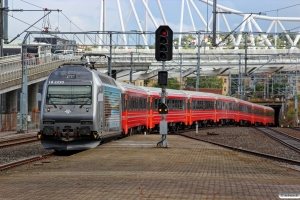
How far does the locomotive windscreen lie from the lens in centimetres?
2448

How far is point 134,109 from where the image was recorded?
35875 millimetres

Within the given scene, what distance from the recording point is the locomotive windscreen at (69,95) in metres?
Answer: 24.5

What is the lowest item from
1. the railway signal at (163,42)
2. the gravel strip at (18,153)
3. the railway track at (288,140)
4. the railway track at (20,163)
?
the railway track at (288,140)

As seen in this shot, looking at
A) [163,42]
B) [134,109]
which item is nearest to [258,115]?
[134,109]

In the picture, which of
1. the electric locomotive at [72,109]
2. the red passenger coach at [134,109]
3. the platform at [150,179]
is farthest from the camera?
the red passenger coach at [134,109]

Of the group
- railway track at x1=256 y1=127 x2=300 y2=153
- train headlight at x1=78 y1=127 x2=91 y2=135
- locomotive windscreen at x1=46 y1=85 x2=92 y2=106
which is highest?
locomotive windscreen at x1=46 y1=85 x2=92 y2=106

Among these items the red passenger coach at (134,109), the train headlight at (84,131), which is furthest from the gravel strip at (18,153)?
the red passenger coach at (134,109)

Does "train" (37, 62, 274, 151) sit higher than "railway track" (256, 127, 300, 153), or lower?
higher

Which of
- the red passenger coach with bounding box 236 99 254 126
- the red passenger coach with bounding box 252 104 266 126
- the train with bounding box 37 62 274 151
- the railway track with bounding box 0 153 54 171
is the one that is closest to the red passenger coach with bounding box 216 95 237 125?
the red passenger coach with bounding box 236 99 254 126

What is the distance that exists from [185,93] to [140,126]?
41.6 ft

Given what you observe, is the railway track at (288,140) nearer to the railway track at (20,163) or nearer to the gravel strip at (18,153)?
the gravel strip at (18,153)

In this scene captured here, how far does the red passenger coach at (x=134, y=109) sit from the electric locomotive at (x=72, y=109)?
701 centimetres

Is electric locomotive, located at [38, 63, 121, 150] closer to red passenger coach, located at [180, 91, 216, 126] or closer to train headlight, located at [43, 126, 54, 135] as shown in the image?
train headlight, located at [43, 126, 54, 135]

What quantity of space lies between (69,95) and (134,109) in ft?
37.7
